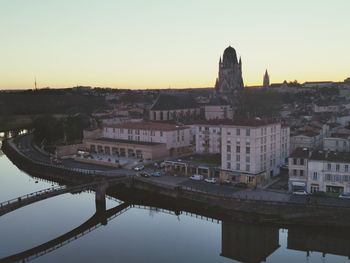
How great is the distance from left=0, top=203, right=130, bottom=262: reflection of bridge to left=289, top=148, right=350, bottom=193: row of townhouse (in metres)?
15.7

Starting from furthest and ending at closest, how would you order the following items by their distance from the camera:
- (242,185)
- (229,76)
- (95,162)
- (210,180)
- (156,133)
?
1. (229,76)
2. (156,133)
3. (95,162)
4. (210,180)
5. (242,185)

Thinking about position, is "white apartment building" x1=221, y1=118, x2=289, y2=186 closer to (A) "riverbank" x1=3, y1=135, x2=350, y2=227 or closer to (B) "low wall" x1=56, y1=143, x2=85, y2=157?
(A) "riverbank" x1=3, y1=135, x2=350, y2=227

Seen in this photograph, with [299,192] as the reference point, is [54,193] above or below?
above

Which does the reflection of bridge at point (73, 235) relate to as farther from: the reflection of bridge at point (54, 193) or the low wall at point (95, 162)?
the low wall at point (95, 162)

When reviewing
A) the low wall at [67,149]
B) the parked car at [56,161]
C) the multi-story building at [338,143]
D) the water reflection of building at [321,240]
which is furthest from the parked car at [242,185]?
the low wall at [67,149]

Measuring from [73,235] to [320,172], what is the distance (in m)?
20.9

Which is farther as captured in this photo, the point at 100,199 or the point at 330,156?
the point at 100,199

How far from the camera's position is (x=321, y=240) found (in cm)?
2841

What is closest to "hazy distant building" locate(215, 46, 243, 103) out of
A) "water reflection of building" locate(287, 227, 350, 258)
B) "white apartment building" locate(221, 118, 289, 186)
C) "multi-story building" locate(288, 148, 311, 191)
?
"white apartment building" locate(221, 118, 289, 186)

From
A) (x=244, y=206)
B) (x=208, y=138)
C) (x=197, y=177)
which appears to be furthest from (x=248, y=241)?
(x=208, y=138)

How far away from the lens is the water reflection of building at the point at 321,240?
1070 inches

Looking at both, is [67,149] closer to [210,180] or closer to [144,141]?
[144,141]

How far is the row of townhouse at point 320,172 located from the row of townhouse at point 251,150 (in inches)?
135

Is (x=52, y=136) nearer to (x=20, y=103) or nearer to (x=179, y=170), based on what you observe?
(x=179, y=170)
